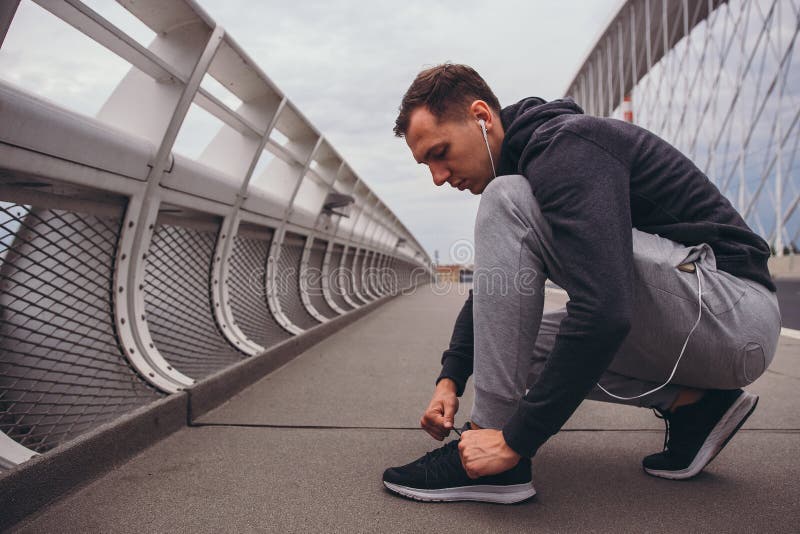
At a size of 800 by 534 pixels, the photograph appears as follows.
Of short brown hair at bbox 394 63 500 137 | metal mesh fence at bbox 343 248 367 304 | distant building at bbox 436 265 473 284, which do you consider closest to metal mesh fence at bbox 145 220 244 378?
short brown hair at bbox 394 63 500 137

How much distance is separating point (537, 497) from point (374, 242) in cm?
1008

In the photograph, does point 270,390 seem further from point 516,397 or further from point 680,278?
point 680,278

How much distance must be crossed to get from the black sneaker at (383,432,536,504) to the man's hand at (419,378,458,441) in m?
0.07

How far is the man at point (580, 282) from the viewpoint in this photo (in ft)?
4.11

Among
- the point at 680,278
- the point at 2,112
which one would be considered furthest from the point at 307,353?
the point at 680,278

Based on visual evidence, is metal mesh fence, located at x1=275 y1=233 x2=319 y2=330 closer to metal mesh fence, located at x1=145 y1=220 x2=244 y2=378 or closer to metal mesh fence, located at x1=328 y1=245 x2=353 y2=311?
metal mesh fence, located at x1=145 y1=220 x2=244 y2=378

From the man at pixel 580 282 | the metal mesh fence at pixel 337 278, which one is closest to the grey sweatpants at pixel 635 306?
the man at pixel 580 282

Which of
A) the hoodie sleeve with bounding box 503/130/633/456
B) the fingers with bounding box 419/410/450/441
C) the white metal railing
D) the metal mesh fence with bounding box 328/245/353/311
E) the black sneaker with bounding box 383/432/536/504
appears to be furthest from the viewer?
the metal mesh fence with bounding box 328/245/353/311

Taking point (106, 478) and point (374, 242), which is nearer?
point (106, 478)

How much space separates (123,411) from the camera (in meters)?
2.13

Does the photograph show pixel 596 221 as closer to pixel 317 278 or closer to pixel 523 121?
pixel 523 121

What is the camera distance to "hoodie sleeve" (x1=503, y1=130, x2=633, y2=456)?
1.22 meters

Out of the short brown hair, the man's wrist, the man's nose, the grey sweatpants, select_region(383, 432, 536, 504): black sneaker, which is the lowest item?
select_region(383, 432, 536, 504): black sneaker

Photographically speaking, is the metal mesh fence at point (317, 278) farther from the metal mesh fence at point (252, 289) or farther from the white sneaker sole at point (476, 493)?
the white sneaker sole at point (476, 493)
